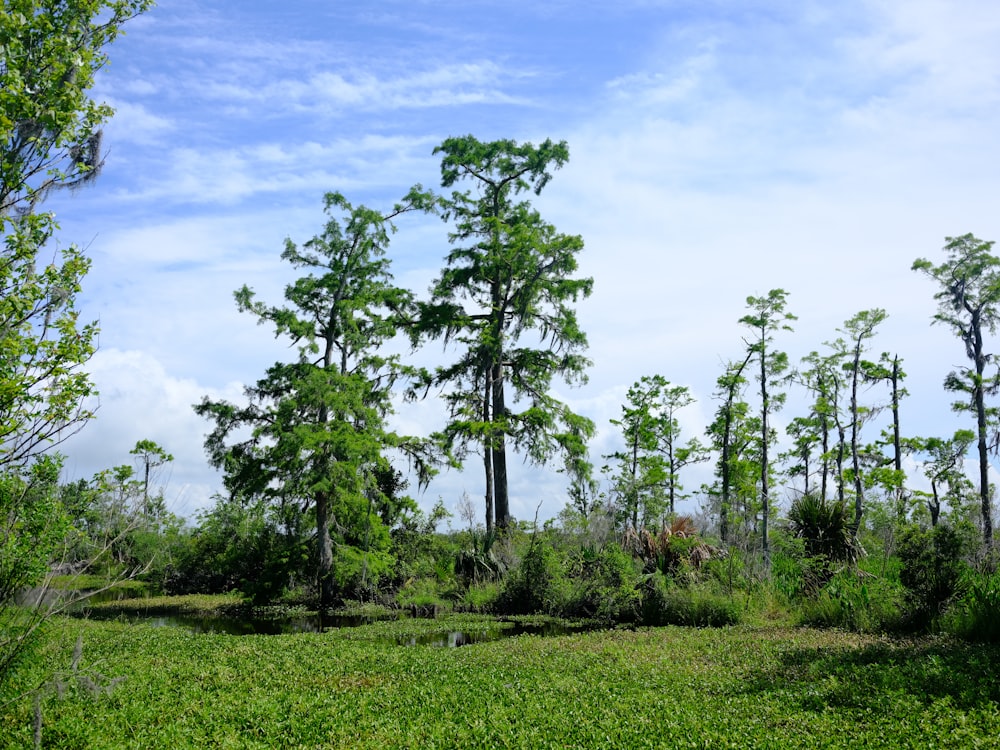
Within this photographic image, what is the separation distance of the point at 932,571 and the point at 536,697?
26.6ft

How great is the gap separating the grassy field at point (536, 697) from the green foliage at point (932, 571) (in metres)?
1.34

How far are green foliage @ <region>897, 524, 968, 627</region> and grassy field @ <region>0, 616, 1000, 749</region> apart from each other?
1344mm

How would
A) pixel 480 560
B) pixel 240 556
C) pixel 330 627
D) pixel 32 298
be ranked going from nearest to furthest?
pixel 32 298 → pixel 330 627 → pixel 480 560 → pixel 240 556

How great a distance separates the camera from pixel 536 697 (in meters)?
8.95

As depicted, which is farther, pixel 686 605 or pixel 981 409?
pixel 981 409

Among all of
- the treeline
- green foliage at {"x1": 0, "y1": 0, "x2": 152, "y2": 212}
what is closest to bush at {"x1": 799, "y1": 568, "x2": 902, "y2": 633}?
the treeline

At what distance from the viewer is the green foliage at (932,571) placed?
505 inches

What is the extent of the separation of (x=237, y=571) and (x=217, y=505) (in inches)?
212

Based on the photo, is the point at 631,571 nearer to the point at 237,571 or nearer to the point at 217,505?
the point at 237,571

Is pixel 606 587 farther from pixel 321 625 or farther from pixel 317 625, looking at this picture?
pixel 317 625

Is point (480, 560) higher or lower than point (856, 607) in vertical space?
lower

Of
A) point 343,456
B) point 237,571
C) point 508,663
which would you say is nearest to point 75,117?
point 508,663

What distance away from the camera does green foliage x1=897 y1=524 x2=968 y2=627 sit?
12836mm

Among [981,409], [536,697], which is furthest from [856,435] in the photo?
[536,697]
